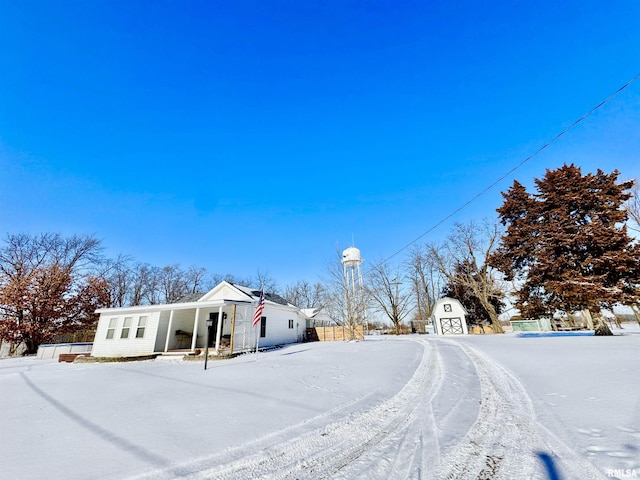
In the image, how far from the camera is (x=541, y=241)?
46.9ft

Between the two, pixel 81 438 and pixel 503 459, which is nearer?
pixel 503 459

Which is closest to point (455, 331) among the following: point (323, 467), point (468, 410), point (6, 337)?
point (468, 410)

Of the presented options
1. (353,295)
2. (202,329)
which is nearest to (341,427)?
(202,329)

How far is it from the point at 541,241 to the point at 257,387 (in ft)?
52.2

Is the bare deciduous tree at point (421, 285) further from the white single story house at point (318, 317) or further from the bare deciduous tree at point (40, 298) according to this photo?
the bare deciduous tree at point (40, 298)

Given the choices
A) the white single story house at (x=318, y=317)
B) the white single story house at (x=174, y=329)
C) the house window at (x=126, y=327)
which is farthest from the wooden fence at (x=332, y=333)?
the house window at (x=126, y=327)

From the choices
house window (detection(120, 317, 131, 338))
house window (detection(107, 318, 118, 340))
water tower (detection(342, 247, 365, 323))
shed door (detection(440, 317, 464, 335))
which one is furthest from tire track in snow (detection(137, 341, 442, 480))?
shed door (detection(440, 317, 464, 335))

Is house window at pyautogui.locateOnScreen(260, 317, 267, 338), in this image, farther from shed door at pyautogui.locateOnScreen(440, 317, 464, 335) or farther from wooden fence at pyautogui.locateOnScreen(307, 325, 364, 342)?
shed door at pyautogui.locateOnScreen(440, 317, 464, 335)

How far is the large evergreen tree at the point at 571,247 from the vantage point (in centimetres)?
1259

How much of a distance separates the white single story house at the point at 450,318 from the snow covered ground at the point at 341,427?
24.1 m

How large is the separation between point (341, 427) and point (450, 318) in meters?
29.8

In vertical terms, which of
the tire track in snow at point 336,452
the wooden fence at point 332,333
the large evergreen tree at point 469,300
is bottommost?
the tire track in snow at point 336,452

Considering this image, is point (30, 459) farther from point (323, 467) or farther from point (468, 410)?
point (468, 410)

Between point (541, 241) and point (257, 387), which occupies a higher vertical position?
point (541, 241)
